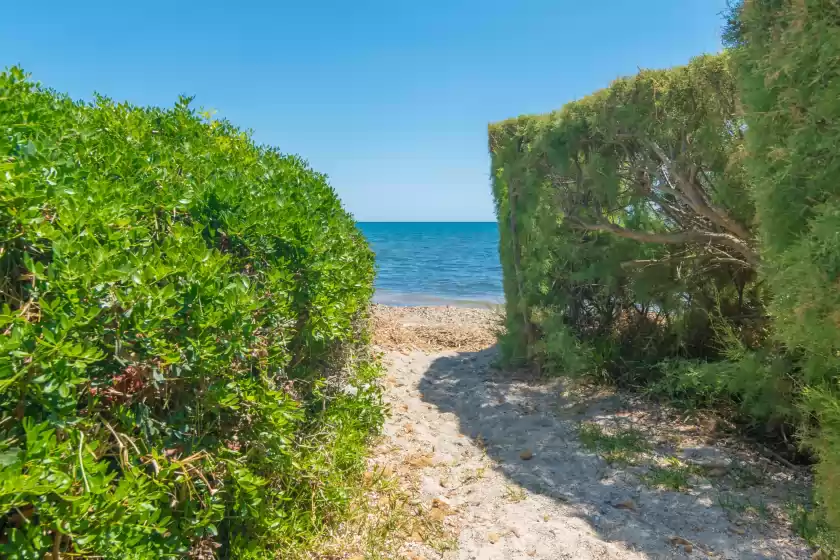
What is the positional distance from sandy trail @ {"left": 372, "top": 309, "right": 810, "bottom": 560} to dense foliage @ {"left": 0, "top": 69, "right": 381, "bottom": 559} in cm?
115

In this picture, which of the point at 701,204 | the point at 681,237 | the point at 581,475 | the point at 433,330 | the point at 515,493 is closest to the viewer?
the point at 515,493

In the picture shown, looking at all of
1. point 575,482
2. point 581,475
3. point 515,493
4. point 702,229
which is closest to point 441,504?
point 515,493

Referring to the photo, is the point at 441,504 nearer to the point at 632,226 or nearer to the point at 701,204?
the point at 701,204

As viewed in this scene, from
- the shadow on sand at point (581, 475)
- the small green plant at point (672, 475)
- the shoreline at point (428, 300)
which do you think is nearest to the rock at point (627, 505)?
the shadow on sand at point (581, 475)

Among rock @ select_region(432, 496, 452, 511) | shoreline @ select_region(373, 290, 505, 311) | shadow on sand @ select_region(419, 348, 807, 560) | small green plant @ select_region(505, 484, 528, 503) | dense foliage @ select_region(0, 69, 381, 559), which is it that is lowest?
shoreline @ select_region(373, 290, 505, 311)

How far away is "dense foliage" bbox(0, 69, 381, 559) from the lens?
4.42 ft

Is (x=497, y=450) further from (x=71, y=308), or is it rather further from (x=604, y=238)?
(x=71, y=308)

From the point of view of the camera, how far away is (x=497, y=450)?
Result: 15.4 feet

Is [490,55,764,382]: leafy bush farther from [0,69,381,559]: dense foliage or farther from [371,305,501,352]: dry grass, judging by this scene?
[0,69,381,559]: dense foliage

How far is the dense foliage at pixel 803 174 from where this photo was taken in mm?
2650

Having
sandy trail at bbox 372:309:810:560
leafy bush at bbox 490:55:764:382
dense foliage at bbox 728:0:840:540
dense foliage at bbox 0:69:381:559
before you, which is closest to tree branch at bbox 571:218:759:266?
leafy bush at bbox 490:55:764:382

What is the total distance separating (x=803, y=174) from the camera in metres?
2.89

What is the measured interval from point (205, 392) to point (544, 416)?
4324 millimetres

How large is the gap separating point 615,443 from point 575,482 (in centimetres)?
81
